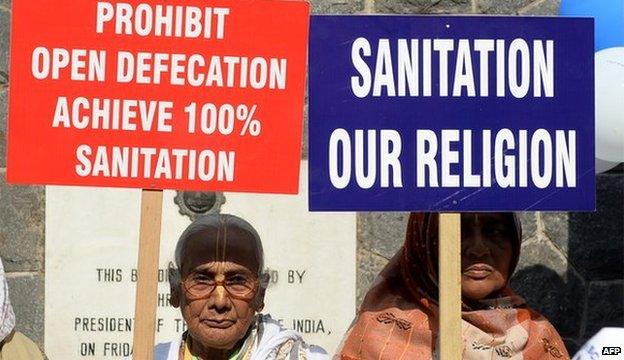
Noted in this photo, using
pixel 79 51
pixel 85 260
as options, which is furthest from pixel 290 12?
pixel 85 260

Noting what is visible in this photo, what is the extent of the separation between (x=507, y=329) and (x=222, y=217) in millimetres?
806

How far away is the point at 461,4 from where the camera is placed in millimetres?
6672

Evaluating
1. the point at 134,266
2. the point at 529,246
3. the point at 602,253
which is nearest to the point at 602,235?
the point at 602,253

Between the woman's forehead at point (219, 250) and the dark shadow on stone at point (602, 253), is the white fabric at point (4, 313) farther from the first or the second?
the dark shadow on stone at point (602, 253)

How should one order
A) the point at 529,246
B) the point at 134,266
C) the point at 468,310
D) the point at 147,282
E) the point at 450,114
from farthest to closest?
the point at 529,246, the point at 134,266, the point at 468,310, the point at 450,114, the point at 147,282

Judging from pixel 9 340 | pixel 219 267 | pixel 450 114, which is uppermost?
pixel 450 114

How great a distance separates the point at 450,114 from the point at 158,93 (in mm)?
706

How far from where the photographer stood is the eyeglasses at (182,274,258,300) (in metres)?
4.63

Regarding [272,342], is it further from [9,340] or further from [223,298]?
[9,340]

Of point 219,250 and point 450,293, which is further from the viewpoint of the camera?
point 219,250

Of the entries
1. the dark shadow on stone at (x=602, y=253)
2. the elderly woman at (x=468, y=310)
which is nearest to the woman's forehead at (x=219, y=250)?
the elderly woman at (x=468, y=310)

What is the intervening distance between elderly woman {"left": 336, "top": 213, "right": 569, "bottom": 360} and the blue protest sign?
334 mm

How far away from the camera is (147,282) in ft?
14.4

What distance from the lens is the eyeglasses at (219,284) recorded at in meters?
4.63
